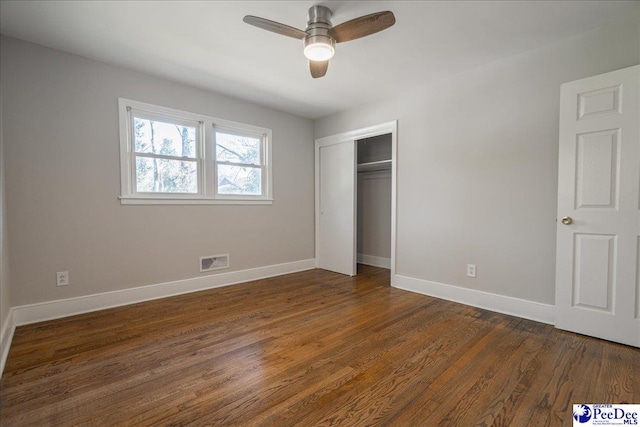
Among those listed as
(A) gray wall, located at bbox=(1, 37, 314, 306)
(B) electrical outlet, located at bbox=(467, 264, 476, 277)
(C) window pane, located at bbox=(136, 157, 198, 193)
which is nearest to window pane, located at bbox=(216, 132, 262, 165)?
(A) gray wall, located at bbox=(1, 37, 314, 306)

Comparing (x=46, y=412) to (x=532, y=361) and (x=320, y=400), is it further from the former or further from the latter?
(x=532, y=361)

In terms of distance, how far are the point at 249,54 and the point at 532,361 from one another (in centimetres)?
344

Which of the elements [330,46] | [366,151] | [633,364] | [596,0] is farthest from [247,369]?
[366,151]

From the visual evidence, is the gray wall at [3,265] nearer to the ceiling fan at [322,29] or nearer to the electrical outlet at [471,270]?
the ceiling fan at [322,29]

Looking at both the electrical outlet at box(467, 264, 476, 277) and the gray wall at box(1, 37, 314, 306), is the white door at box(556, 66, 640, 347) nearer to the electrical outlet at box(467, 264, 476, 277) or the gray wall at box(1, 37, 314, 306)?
the electrical outlet at box(467, 264, 476, 277)

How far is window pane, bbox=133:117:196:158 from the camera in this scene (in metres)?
3.16

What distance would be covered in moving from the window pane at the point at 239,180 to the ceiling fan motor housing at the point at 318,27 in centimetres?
224

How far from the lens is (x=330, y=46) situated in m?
2.12

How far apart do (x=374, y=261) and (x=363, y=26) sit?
389cm

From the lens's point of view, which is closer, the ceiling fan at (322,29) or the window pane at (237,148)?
the ceiling fan at (322,29)

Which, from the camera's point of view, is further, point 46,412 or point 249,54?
point 249,54

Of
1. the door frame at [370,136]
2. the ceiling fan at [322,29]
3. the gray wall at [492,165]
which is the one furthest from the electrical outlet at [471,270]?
the ceiling fan at [322,29]

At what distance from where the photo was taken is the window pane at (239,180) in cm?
382

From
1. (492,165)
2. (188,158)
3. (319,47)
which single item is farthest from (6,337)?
(492,165)
